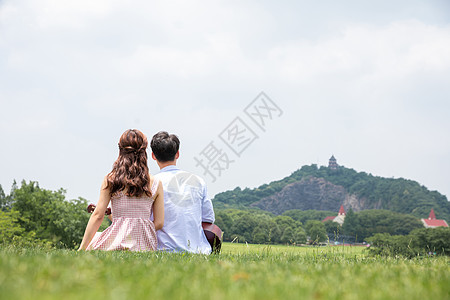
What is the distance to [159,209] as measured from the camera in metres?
5.92

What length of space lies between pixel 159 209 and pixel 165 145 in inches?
37.9

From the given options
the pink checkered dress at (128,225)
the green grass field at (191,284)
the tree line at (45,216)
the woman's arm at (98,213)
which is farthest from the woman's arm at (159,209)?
the tree line at (45,216)

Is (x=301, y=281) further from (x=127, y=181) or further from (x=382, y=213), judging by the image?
(x=382, y=213)

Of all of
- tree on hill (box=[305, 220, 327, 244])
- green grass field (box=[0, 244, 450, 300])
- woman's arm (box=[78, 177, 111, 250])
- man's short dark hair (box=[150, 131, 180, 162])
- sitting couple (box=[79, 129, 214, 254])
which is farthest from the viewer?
tree on hill (box=[305, 220, 327, 244])

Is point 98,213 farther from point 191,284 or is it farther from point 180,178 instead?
point 191,284

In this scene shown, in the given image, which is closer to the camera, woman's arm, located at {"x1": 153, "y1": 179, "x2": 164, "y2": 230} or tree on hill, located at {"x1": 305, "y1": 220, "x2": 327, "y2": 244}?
woman's arm, located at {"x1": 153, "y1": 179, "x2": 164, "y2": 230}

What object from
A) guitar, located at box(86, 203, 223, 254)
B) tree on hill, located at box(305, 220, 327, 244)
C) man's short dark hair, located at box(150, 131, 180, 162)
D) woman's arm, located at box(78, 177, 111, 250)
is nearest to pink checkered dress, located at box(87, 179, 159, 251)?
woman's arm, located at box(78, 177, 111, 250)

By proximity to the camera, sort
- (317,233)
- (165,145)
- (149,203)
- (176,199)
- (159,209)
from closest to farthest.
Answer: (149,203) < (159,209) < (165,145) < (176,199) < (317,233)

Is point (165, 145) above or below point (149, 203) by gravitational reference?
above

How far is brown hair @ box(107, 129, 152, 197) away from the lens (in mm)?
5531

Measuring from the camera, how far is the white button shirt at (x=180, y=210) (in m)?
6.18

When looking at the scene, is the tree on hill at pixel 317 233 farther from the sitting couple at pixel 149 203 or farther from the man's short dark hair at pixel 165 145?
the man's short dark hair at pixel 165 145

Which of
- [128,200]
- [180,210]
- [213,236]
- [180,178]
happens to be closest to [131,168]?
[128,200]

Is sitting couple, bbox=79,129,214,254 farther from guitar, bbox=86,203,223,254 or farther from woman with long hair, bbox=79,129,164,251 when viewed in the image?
guitar, bbox=86,203,223,254
